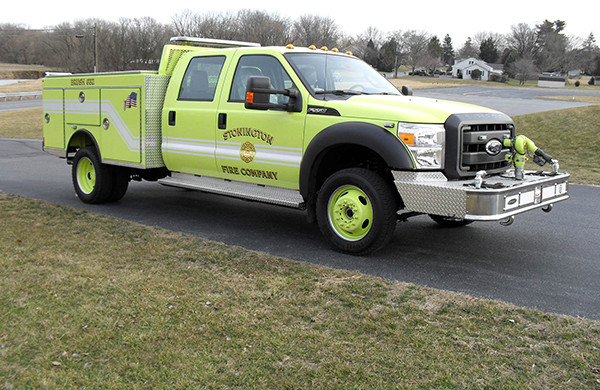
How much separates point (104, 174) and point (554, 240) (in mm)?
6002

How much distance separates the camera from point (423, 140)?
544cm

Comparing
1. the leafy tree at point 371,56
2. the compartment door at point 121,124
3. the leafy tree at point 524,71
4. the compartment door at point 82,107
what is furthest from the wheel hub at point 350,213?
the leafy tree at point 524,71

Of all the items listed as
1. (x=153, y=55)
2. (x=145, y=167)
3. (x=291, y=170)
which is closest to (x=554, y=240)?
(x=291, y=170)

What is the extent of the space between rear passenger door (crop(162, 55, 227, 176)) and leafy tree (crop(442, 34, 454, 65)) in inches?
5407

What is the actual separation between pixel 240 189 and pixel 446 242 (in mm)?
2441

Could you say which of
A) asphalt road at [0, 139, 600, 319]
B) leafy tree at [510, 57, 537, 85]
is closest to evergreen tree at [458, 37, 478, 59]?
leafy tree at [510, 57, 537, 85]

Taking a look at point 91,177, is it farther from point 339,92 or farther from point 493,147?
point 493,147

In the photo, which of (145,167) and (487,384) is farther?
(145,167)

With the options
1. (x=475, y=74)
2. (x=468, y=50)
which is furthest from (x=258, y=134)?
(x=468, y=50)

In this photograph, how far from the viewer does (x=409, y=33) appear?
112 metres

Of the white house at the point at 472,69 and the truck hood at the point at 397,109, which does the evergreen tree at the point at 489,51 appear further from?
the truck hood at the point at 397,109

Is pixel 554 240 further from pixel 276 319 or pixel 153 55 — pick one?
pixel 153 55

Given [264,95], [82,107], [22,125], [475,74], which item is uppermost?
[475,74]

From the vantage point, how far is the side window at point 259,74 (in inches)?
255
